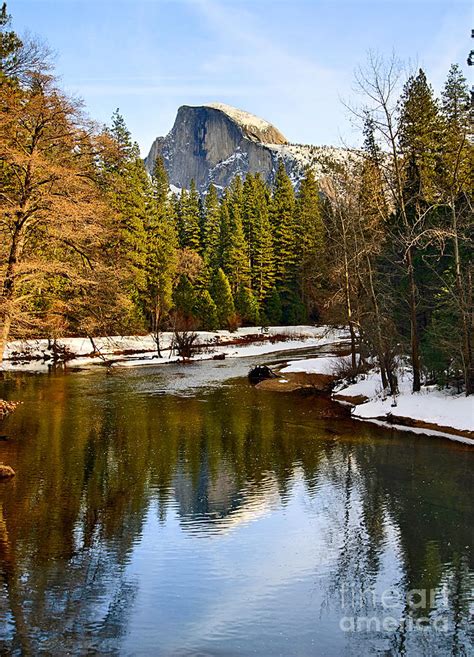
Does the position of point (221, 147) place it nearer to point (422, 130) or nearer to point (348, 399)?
point (422, 130)

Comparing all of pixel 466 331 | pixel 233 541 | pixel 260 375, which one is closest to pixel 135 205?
pixel 260 375

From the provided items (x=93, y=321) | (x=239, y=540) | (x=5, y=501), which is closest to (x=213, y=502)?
(x=239, y=540)

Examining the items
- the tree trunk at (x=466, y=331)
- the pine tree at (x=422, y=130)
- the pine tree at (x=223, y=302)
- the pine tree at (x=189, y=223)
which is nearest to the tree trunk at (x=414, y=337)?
the tree trunk at (x=466, y=331)

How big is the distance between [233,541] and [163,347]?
33.1 metres

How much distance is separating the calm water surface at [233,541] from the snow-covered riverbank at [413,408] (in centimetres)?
102

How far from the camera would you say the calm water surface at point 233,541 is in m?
6.36

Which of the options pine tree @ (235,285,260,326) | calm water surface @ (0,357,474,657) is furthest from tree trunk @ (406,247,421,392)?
Result: pine tree @ (235,285,260,326)

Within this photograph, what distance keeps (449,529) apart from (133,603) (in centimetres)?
529

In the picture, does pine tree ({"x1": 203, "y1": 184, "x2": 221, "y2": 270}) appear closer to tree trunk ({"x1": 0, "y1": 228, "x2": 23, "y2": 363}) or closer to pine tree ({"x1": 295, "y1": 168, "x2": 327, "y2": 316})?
pine tree ({"x1": 295, "y1": 168, "x2": 327, "y2": 316})

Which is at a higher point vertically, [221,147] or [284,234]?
[221,147]

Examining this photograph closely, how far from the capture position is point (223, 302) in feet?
165

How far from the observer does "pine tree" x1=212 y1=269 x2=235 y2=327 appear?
5009 cm

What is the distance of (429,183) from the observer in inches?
930

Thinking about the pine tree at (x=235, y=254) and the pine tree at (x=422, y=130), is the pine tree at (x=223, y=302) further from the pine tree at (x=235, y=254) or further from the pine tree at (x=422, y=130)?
the pine tree at (x=422, y=130)
